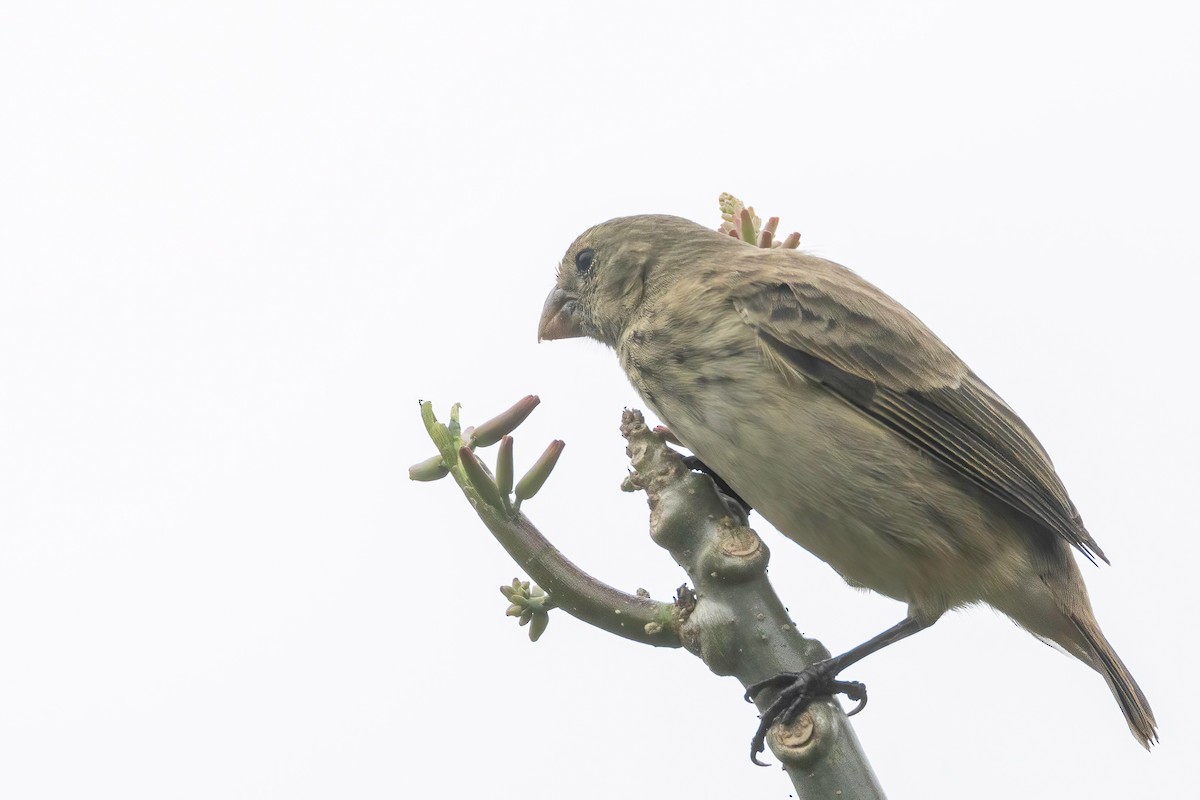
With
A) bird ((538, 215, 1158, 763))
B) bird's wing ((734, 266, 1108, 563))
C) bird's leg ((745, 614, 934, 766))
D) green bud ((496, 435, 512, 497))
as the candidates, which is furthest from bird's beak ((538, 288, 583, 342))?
green bud ((496, 435, 512, 497))

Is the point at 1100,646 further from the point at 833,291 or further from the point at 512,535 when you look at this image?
the point at 512,535

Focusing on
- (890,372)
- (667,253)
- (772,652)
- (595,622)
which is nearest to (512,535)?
(595,622)

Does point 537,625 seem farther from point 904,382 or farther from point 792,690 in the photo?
point 904,382

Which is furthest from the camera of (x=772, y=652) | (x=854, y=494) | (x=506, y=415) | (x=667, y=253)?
(x=667, y=253)

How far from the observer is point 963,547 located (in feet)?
12.8

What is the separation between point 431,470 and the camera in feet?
9.07

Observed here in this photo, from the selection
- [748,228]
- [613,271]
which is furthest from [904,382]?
[613,271]

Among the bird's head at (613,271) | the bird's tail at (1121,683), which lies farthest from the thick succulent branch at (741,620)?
the bird's head at (613,271)

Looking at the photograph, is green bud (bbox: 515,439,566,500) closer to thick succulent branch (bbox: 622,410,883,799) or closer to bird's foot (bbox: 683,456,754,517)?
thick succulent branch (bbox: 622,410,883,799)

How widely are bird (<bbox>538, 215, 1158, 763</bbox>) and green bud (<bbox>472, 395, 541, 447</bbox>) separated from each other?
3.28 feet

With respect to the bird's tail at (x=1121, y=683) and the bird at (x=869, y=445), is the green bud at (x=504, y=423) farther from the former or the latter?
the bird's tail at (x=1121, y=683)

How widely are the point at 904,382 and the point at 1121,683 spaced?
118 centimetres

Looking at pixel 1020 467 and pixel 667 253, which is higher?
pixel 667 253

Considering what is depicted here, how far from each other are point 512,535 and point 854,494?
1.44 m
